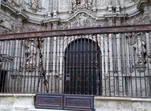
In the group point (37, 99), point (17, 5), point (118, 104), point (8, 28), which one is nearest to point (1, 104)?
point (37, 99)

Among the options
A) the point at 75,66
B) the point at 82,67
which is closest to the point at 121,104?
the point at 82,67

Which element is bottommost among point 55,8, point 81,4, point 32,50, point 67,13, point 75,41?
point 32,50

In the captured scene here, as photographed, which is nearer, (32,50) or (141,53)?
(141,53)

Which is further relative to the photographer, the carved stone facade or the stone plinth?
the carved stone facade

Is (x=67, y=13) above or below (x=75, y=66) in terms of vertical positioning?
above

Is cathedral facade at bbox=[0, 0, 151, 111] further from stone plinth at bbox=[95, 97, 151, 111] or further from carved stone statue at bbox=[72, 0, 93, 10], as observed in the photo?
stone plinth at bbox=[95, 97, 151, 111]

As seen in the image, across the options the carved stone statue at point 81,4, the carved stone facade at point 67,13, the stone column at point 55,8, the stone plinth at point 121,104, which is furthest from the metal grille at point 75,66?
the carved stone statue at point 81,4

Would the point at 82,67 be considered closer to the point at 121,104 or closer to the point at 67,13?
the point at 121,104

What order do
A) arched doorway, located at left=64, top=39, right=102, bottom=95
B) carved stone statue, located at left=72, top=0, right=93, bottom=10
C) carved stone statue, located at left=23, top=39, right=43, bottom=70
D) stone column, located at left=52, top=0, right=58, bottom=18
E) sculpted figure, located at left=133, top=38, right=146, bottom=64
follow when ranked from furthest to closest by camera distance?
stone column, located at left=52, top=0, right=58, bottom=18 → carved stone statue, located at left=72, top=0, right=93, bottom=10 → sculpted figure, located at left=133, top=38, right=146, bottom=64 → carved stone statue, located at left=23, top=39, right=43, bottom=70 → arched doorway, located at left=64, top=39, right=102, bottom=95

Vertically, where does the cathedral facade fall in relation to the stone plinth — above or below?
above

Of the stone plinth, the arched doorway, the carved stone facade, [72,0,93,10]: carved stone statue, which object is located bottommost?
the stone plinth

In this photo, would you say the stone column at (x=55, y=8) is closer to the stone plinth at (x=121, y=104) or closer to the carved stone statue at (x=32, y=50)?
the carved stone statue at (x=32, y=50)

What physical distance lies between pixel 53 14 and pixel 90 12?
2435 millimetres

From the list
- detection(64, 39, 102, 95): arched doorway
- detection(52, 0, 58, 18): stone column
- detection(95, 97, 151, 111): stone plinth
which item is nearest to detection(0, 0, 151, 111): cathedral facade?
detection(52, 0, 58, 18): stone column
